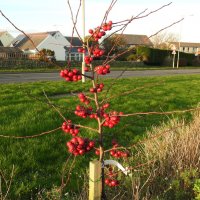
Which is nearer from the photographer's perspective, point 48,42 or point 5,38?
point 48,42

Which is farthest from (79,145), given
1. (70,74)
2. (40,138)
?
(40,138)

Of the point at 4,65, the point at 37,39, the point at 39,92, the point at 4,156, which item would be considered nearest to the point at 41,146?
the point at 4,156

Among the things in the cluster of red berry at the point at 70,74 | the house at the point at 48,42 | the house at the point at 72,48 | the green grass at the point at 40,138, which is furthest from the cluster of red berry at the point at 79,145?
the house at the point at 48,42

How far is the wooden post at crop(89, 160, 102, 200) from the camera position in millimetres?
2505

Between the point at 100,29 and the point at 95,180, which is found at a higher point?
the point at 100,29

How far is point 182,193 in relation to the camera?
345cm

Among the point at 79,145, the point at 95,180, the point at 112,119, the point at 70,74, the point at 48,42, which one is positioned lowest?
the point at 95,180

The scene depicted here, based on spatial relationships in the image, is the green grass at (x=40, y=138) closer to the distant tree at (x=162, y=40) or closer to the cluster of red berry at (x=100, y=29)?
the cluster of red berry at (x=100, y=29)

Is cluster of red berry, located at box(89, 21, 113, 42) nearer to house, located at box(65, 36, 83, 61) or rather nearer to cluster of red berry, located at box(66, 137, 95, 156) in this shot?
house, located at box(65, 36, 83, 61)

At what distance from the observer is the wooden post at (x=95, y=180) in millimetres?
2505

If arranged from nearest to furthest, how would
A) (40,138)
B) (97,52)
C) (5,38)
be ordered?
(97,52) < (40,138) < (5,38)

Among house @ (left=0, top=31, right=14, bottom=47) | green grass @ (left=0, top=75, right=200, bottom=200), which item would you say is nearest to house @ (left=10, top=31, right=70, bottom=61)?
house @ (left=0, top=31, right=14, bottom=47)

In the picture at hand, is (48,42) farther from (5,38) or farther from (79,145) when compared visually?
(79,145)

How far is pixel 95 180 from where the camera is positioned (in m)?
2.53
